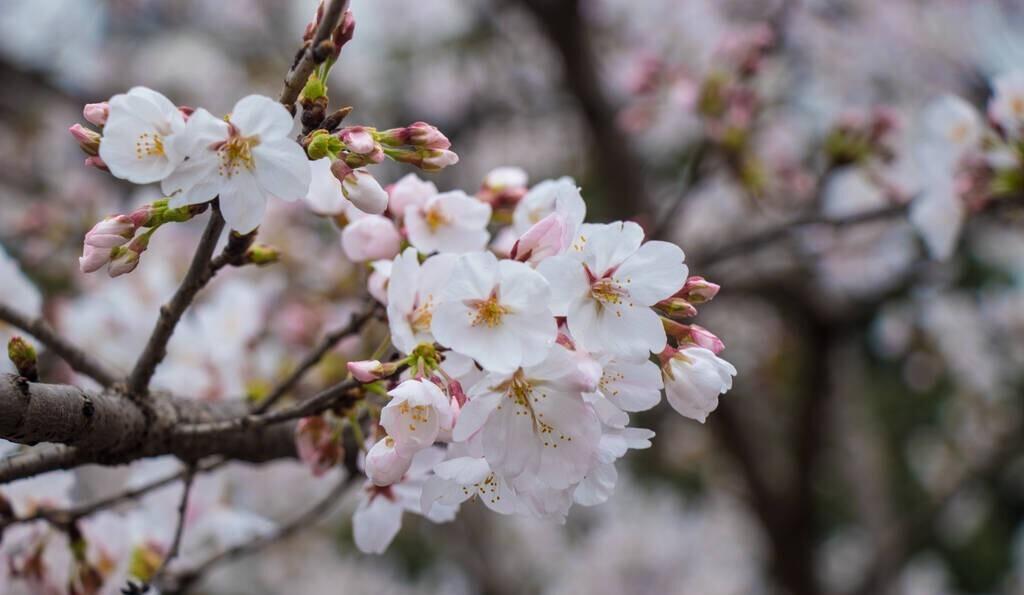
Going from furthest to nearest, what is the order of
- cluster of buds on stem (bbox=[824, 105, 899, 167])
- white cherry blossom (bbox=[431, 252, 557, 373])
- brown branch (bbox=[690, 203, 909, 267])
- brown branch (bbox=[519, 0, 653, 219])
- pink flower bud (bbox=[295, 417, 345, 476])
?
brown branch (bbox=[519, 0, 653, 219]) < cluster of buds on stem (bbox=[824, 105, 899, 167]) < brown branch (bbox=[690, 203, 909, 267]) < pink flower bud (bbox=[295, 417, 345, 476]) < white cherry blossom (bbox=[431, 252, 557, 373])

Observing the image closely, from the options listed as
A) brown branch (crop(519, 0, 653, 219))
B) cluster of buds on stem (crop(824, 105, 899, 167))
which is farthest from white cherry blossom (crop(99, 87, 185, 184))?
brown branch (crop(519, 0, 653, 219))

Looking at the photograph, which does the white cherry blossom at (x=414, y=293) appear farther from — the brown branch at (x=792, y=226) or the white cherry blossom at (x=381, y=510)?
the brown branch at (x=792, y=226)

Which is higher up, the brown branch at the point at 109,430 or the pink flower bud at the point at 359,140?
the pink flower bud at the point at 359,140

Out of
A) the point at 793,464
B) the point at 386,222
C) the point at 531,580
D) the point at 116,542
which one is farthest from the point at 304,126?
the point at 531,580

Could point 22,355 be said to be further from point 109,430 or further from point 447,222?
point 447,222

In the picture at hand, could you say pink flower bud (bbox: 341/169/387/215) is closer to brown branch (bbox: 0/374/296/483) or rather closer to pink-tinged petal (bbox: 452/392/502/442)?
pink-tinged petal (bbox: 452/392/502/442)

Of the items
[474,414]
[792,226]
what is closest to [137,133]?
[474,414]

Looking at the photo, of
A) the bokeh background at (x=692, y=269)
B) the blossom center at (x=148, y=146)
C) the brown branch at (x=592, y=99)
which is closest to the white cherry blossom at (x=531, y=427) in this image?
the blossom center at (x=148, y=146)
